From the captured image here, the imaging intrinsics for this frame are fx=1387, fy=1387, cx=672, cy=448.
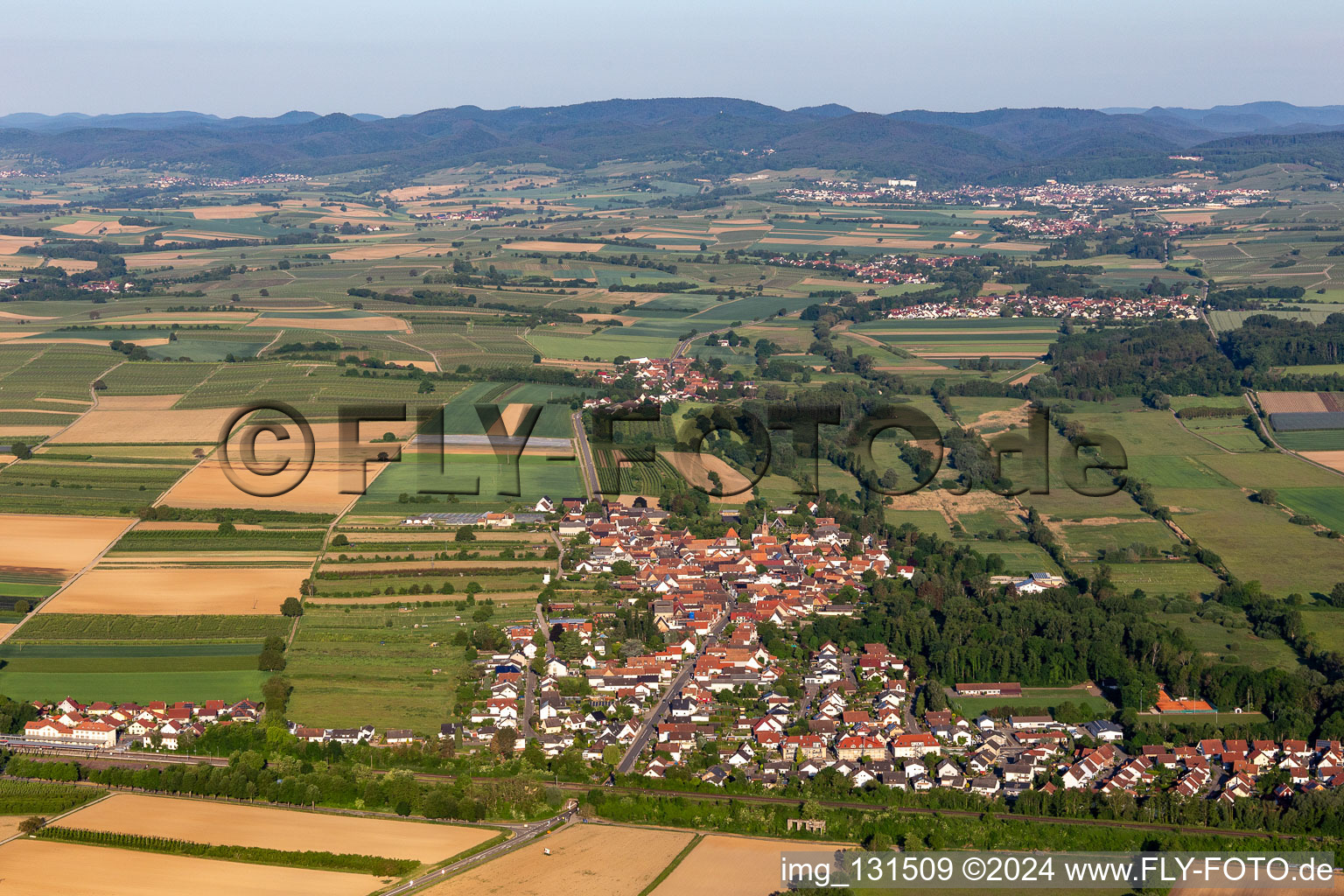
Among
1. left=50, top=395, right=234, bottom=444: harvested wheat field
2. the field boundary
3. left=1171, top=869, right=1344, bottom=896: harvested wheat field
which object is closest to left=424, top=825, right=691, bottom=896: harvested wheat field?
the field boundary

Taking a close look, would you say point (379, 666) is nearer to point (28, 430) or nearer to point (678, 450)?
point (678, 450)

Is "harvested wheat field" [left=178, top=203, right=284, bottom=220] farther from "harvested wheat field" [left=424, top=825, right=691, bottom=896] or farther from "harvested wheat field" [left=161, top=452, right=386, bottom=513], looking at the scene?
"harvested wheat field" [left=424, top=825, right=691, bottom=896]

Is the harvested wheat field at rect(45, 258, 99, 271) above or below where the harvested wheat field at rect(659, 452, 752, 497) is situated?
above

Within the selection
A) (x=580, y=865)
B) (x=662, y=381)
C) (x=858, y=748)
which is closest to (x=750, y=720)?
(x=858, y=748)

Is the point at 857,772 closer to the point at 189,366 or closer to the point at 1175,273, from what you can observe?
the point at 189,366

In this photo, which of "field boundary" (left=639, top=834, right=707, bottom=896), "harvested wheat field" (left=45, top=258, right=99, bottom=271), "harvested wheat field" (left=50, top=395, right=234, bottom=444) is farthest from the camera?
"harvested wheat field" (left=45, top=258, right=99, bottom=271)

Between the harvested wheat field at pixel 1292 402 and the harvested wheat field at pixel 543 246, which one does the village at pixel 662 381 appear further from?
the harvested wheat field at pixel 543 246

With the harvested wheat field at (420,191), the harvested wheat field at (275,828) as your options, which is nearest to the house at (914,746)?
the harvested wheat field at (275,828)
